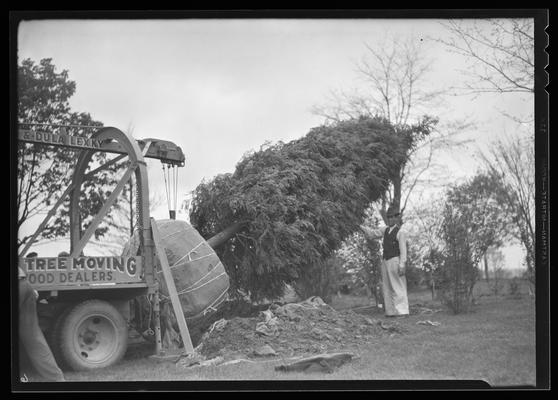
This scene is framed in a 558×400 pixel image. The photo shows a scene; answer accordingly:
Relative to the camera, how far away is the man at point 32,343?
7.43 m

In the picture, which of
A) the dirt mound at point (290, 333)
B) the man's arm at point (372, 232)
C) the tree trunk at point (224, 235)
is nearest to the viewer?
the dirt mound at point (290, 333)

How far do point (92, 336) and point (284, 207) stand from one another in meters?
3.50

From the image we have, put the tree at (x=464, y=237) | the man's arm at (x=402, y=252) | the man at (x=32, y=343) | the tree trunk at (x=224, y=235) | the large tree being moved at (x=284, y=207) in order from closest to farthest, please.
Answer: the man at (x=32, y=343)
the tree at (x=464, y=237)
the large tree being moved at (x=284, y=207)
the tree trunk at (x=224, y=235)
the man's arm at (x=402, y=252)

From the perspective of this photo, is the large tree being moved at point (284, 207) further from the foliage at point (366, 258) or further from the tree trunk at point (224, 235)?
the foliage at point (366, 258)

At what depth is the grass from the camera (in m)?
7.49

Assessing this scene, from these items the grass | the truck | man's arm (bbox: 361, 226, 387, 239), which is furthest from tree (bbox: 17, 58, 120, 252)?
man's arm (bbox: 361, 226, 387, 239)

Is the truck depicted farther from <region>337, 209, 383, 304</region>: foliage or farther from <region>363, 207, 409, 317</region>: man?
<region>337, 209, 383, 304</region>: foliage

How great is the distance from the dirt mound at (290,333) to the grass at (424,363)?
30 cm

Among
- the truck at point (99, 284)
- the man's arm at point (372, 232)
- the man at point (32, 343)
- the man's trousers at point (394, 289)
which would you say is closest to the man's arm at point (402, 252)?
the man's trousers at point (394, 289)

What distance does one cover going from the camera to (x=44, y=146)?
964 cm

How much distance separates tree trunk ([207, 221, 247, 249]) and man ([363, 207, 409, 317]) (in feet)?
8.93

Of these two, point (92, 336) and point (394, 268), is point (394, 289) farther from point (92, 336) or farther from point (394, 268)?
point (92, 336)

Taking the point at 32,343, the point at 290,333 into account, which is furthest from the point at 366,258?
the point at 32,343

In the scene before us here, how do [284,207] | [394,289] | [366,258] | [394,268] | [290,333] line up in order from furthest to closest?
1. [366,258]
2. [394,268]
3. [394,289]
4. [284,207]
5. [290,333]
